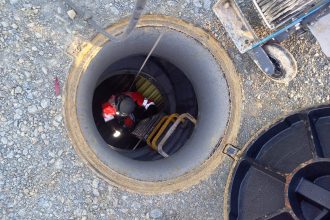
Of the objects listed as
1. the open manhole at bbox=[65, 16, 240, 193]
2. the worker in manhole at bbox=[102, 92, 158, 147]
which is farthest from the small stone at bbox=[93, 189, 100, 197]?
the worker in manhole at bbox=[102, 92, 158, 147]

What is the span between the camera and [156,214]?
14.0 ft

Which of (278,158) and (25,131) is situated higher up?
(278,158)

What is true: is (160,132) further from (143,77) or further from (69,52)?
(69,52)

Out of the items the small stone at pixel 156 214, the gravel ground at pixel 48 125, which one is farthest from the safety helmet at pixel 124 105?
the small stone at pixel 156 214

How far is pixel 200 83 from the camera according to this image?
4715mm

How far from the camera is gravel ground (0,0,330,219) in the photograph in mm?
3990

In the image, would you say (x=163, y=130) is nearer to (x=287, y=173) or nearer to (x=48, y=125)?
(x=48, y=125)

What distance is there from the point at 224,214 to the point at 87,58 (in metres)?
1.82

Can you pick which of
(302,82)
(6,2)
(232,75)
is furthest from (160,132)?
(6,2)

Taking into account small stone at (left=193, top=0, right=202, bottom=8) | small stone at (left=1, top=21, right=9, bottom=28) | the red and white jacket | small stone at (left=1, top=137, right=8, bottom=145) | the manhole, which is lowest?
the red and white jacket

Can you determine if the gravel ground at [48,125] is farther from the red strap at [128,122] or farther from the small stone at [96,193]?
the red strap at [128,122]

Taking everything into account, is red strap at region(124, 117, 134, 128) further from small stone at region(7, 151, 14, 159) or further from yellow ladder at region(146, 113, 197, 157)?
small stone at region(7, 151, 14, 159)

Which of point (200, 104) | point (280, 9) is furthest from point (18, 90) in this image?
point (280, 9)

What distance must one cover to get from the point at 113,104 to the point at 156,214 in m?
1.63
